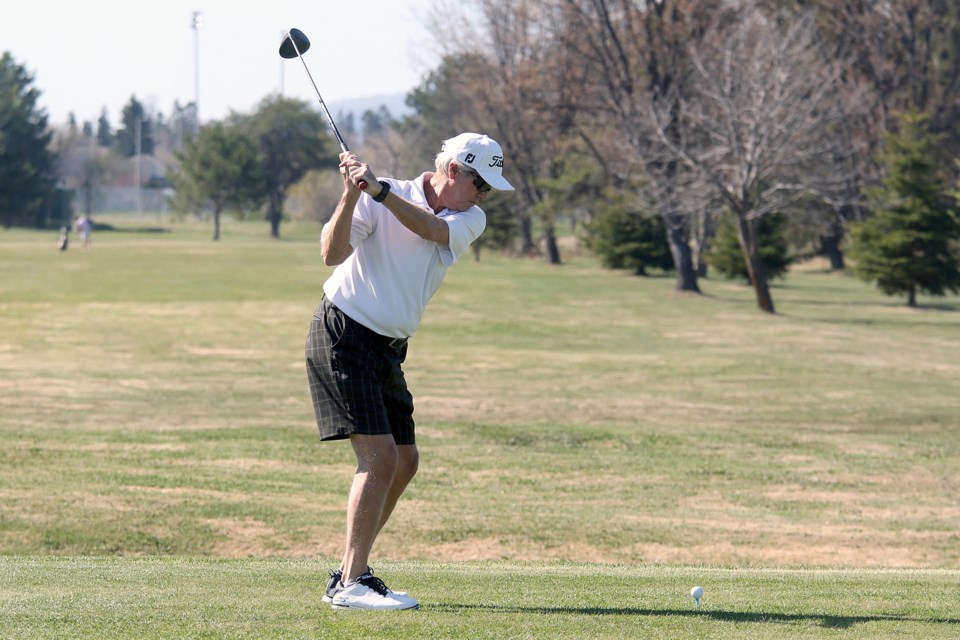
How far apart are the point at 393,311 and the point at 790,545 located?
6.89m

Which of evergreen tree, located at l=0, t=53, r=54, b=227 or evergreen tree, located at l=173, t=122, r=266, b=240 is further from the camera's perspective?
evergreen tree, located at l=173, t=122, r=266, b=240

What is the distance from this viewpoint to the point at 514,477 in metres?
14.7

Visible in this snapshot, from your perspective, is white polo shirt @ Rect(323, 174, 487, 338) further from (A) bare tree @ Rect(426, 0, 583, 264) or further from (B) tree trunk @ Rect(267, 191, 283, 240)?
(B) tree trunk @ Rect(267, 191, 283, 240)

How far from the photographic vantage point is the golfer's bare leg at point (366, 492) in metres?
6.07

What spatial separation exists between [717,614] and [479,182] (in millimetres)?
2221

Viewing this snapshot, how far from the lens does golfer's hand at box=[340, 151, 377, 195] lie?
569cm

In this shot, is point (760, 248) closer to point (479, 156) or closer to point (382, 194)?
point (479, 156)

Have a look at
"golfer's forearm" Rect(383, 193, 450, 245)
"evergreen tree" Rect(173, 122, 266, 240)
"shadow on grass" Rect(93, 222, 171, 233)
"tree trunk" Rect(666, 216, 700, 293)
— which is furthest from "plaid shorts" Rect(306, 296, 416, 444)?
"shadow on grass" Rect(93, 222, 171, 233)

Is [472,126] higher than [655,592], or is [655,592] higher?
[472,126]

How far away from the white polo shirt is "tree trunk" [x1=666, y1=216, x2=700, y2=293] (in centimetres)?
4202

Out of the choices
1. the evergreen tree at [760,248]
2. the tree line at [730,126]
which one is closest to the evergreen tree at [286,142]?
the tree line at [730,126]

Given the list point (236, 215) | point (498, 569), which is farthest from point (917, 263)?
point (236, 215)

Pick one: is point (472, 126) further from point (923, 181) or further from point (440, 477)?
point (440, 477)

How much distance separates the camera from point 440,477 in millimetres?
14633
